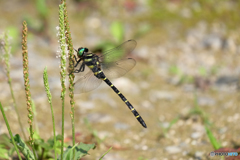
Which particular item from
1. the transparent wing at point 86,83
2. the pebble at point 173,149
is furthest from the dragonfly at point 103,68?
the pebble at point 173,149

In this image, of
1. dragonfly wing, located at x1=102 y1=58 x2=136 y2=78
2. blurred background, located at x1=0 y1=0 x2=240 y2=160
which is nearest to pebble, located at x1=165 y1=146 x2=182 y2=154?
blurred background, located at x1=0 y1=0 x2=240 y2=160

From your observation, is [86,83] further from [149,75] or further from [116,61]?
[149,75]

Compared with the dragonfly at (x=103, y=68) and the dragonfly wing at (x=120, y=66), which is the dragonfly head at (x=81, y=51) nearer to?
the dragonfly at (x=103, y=68)

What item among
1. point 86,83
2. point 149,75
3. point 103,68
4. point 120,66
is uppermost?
point 149,75

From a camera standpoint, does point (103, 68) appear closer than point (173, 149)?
No

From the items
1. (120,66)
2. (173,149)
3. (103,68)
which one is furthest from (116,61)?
(173,149)

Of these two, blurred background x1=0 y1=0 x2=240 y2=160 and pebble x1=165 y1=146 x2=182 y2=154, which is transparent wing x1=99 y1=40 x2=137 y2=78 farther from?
pebble x1=165 y1=146 x2=182 y2=154
